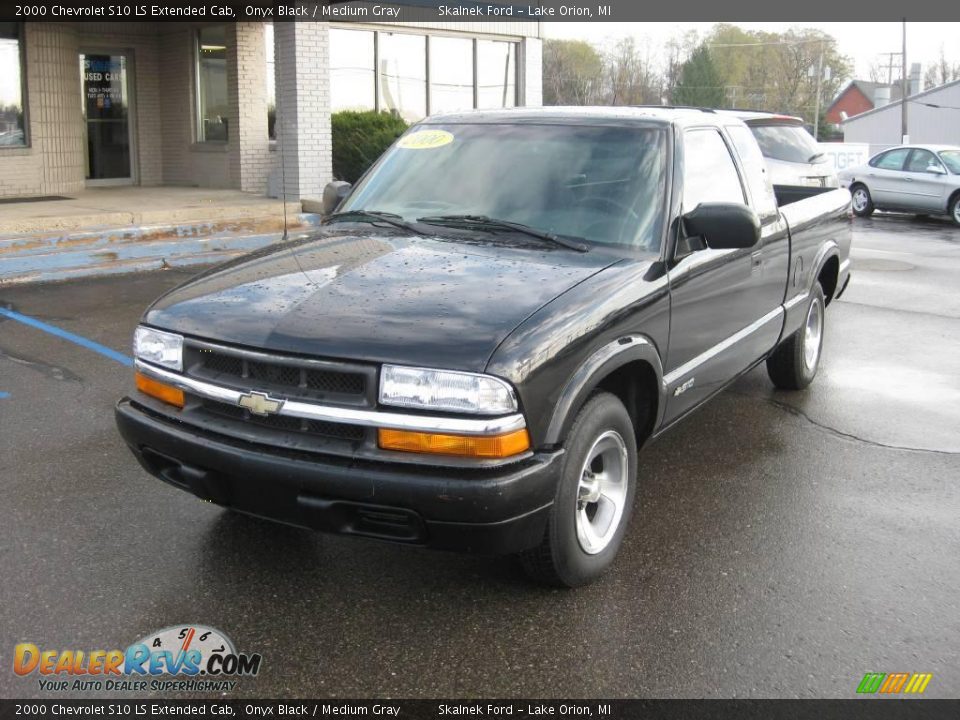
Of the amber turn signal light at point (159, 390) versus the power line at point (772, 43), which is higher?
the power line at point (772, 43)

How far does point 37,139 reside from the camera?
14.7 metres

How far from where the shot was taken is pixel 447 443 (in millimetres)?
3238

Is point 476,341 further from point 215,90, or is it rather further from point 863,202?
point 863,202

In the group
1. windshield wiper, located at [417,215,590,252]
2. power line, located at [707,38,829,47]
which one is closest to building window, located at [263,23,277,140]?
windshield wiper, located at [417,215,590,252]

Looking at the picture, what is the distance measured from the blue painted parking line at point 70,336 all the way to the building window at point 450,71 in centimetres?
1044

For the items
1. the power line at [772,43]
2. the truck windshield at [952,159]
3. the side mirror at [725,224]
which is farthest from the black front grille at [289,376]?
the power line at [772,43]

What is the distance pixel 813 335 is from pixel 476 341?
4.34 m

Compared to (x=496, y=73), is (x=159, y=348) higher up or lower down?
lower down

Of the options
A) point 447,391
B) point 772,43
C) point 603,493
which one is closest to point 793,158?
Result: point 603,493

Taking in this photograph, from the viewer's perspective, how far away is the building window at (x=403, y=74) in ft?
56.6

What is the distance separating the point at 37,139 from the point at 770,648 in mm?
14272

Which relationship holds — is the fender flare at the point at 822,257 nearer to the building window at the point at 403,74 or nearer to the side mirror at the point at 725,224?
the side mirror at the point at 725,224

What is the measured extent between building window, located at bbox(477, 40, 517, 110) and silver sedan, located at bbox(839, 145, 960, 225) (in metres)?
7.79

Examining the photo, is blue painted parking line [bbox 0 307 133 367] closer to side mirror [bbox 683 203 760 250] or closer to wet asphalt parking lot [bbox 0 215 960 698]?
wet asphalt parking lot [bbox 0 215 960 698]
